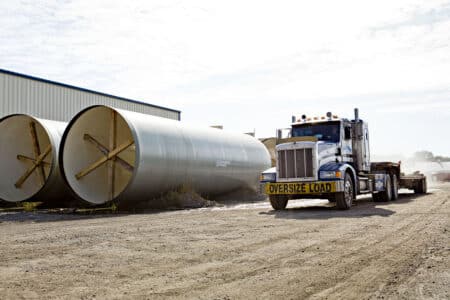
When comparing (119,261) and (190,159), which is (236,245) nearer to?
(119,261)

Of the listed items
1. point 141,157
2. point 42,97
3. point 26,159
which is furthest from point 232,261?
point 42,97

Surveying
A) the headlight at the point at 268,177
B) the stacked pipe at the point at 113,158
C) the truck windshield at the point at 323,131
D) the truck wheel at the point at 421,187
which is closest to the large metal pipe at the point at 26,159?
the stacked pipe at the point at 113,158

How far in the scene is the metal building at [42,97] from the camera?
2012 cm

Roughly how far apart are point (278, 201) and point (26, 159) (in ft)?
34.6

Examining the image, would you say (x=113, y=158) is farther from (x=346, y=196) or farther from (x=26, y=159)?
(x=346, y=196)

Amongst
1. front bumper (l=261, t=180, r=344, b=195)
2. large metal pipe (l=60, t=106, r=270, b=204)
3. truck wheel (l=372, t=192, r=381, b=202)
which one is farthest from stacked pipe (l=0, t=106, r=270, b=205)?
truck wheel (l=372, t=192, r=381, b=202)

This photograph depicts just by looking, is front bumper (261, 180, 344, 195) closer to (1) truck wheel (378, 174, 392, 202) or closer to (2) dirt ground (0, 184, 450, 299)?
(2) dirt ground (0, 184, 450, 299)

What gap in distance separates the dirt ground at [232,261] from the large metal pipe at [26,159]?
8.27 metres

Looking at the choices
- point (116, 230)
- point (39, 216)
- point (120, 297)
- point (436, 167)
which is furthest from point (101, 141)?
point (436, 167)

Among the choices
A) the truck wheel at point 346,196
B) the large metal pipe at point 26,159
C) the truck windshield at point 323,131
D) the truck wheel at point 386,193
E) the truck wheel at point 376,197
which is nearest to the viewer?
the truck wheel at point 346,196

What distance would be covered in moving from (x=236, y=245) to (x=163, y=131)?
30.2ft

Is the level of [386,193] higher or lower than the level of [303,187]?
lower

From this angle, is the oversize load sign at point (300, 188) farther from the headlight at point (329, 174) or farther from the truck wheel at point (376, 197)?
the truck wheel at point (376, 197)

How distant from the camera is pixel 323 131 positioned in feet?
50.1
